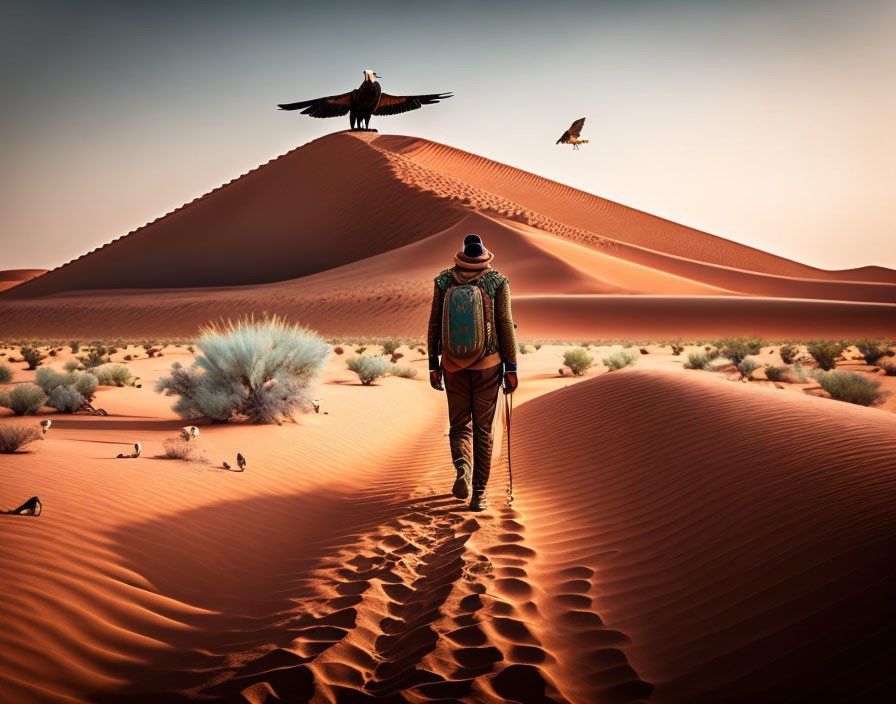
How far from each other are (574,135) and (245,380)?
2265 cm

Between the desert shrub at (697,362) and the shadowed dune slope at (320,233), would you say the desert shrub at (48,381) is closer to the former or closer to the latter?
the desert shrub at (697,362)

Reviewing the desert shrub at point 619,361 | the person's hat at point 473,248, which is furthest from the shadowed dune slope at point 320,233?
the person's hat at point 473,248

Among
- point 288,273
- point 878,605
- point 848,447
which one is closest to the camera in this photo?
point 878,605

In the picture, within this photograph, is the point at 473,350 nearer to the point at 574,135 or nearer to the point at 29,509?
the point at 29,509

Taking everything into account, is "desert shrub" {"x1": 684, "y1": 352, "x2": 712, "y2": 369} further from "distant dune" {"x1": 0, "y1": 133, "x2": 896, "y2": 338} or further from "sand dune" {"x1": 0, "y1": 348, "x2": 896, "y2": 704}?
"distant dune" {"x1": 0, "y1": 133, "x2": 896, "y2": 338}

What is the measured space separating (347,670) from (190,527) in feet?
8.86

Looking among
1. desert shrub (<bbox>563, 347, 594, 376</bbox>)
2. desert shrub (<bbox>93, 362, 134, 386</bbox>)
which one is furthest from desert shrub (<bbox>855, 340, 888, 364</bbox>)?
desert shrub (<bbox>93, 362, 134, 386</bbox>)

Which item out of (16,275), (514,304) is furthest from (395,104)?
(16,275)

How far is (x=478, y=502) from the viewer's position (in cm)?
611

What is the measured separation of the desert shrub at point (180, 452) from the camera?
23.4 ft

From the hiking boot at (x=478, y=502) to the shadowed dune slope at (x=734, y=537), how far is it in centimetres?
39

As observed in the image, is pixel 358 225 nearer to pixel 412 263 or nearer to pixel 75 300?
pixel 412 263

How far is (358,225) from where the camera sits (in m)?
68.8

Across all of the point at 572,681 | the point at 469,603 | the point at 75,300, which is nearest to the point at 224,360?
the point at 469,603
